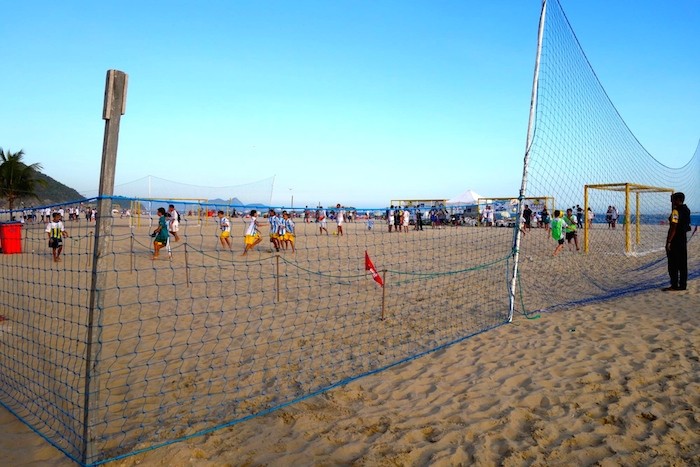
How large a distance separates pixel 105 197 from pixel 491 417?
3.07 m

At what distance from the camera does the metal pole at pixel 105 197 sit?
2.81 metres

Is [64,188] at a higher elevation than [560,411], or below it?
higher

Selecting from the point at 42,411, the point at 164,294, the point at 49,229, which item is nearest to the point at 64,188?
the point at 49,229

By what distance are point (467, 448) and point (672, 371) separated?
7.49ft

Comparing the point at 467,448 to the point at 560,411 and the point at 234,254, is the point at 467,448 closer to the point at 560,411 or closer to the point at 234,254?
the point at 560,411

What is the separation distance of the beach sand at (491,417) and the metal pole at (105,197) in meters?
0.59

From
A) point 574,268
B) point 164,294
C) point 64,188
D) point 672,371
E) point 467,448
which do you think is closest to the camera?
point 467,448

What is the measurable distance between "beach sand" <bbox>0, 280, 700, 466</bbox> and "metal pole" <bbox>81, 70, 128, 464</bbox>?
0.59 m

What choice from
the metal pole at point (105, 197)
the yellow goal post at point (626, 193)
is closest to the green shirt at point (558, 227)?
the yellow goal post at point (626, 193)

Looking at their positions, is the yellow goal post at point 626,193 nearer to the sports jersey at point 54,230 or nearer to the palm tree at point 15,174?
the sports jersey at point 54,230

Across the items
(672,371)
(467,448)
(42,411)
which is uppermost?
(672,371)

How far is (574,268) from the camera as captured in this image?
36.4ft

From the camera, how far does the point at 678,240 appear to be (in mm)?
7227

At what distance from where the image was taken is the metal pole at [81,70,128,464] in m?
2.81
